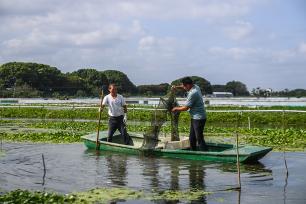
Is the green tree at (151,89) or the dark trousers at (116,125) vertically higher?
the green tree at (151,89)

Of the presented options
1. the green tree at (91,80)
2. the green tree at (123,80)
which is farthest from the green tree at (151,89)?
the green tree at (91,80)

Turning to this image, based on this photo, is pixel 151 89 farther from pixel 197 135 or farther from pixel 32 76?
pixel 197 135

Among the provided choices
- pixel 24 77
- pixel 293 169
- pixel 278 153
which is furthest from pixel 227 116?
pixel 24 77

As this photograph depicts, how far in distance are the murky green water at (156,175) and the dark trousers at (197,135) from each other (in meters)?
0.51

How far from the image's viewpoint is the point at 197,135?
40.7ft

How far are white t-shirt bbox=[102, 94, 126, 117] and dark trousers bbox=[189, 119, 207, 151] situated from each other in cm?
280

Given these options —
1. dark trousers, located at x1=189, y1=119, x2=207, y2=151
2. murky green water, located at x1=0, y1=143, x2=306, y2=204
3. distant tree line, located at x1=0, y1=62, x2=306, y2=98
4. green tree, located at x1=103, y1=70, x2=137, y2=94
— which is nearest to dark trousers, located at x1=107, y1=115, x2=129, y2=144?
murky green water, located at x1=0, y1=143, x2=306, y2=204

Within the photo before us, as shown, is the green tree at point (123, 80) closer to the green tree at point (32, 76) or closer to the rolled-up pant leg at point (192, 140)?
the green tree at point (32, 76)

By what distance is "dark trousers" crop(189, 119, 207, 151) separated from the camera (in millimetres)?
12281

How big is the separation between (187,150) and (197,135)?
50 centimetres

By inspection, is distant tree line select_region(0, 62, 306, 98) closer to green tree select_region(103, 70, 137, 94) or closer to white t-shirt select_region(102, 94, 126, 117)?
green tree select_region(103, 70, 137, 94)

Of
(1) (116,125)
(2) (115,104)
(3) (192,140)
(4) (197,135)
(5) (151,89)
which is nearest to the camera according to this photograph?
(4) (197,135)

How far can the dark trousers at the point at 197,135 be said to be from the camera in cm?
1228

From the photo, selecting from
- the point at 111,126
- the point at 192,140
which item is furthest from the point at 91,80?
the point at 192,140
